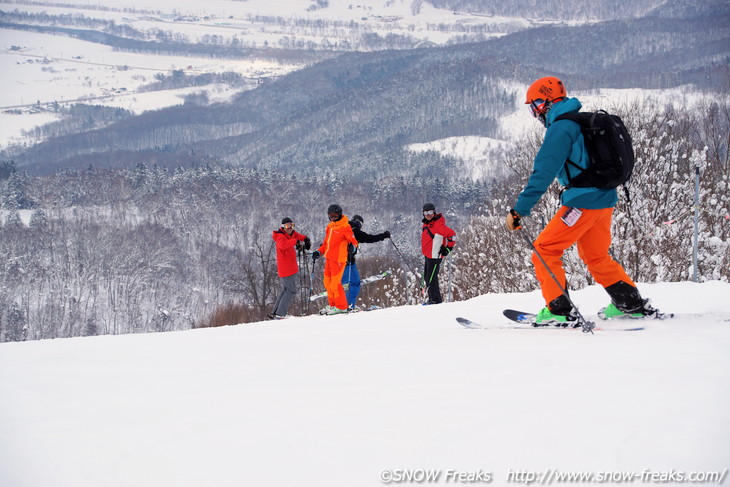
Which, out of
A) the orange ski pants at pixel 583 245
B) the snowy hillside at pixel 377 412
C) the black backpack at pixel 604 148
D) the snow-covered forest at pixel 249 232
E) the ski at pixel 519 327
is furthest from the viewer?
the snow-covered forest at pixel 249 232

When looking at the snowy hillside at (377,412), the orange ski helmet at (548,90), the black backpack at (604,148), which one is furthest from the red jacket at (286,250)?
the black backpack at (604,148)

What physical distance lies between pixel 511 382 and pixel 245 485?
155 cm

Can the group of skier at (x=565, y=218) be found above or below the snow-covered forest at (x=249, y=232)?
above

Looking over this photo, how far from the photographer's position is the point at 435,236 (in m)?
10.5

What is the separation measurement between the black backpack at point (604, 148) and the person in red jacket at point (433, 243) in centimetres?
552

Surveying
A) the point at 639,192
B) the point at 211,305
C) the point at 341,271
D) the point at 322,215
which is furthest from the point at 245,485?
the point at 322,215

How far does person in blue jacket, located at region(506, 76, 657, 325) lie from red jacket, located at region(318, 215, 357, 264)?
4741mm

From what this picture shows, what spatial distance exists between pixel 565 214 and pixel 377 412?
269cm

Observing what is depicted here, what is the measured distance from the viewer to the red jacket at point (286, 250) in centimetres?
1053

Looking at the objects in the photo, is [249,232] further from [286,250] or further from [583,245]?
[583,245]

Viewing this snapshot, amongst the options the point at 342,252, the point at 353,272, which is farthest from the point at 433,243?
the point at 342,252

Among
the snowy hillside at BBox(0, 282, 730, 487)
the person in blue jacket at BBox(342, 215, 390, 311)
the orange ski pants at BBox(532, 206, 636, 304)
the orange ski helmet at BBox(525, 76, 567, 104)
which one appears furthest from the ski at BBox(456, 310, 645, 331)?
the person in blue jacket at BBox(342, 215, 390, 311)

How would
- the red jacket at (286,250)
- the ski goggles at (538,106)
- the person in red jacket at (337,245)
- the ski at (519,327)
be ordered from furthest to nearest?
the red jacket at (286,250)
the person in red jacket at (337,245)
the ski goggles at (538,106)
the ski at (519,327)

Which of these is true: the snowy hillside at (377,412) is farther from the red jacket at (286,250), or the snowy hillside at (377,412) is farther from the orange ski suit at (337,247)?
the red jacket at (286,250)
